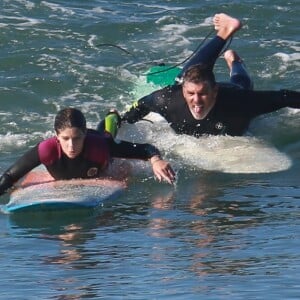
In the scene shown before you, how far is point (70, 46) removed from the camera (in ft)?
46.9

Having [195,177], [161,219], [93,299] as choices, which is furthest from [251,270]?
[195,177]

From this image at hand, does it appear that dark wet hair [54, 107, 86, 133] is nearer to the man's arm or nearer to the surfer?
the surfer

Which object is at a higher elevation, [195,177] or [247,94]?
[247,94]

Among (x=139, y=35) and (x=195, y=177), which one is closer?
(x=195, y=177)

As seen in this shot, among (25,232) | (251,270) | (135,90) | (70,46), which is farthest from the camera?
(70,46)

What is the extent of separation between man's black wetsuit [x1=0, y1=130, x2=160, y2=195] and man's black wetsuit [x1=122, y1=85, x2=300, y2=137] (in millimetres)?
1278

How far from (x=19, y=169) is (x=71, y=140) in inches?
18.3

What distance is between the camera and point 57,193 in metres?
8.54

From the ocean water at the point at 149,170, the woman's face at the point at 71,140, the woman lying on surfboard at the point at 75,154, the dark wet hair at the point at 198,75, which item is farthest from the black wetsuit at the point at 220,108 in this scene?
the woman's face at the point at 71,140

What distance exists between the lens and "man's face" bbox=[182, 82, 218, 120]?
9578 mm

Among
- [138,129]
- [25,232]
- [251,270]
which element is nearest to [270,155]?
[138,129]

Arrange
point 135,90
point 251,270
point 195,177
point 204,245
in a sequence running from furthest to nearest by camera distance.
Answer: point 135,90 < point 195,177 < point 204,245 < point 251,270

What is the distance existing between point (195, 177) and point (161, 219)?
1.54 metres

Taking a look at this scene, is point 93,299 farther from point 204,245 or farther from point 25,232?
point 25,232
